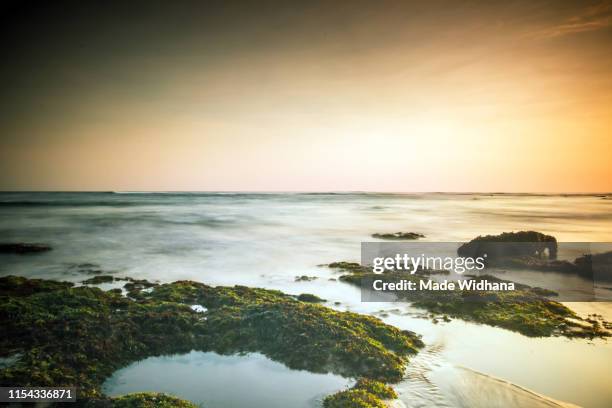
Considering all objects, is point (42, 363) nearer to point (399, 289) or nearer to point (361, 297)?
point (361, 297)

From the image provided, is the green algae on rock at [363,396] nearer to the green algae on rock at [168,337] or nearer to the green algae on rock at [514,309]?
the green algae on rock at [168,337]

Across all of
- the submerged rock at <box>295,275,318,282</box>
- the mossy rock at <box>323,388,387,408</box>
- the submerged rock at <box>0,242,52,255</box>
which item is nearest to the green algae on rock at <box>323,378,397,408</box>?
the mossy rock at <box>323,388,387,408</box>

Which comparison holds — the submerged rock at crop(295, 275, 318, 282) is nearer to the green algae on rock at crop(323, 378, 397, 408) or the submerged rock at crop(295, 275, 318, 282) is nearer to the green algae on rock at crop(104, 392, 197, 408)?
the green algae on rock at crop(323, 378, 397, 408)

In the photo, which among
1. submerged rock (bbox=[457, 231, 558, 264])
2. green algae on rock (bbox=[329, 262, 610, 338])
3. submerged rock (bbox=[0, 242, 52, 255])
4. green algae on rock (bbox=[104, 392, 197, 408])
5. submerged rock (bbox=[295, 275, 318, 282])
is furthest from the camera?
submerged rock (bbox=[0, 242, 52, 255])

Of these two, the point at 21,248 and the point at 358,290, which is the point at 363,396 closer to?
the point at 358,290

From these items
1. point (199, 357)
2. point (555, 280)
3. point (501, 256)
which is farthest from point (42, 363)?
point (501, 256)

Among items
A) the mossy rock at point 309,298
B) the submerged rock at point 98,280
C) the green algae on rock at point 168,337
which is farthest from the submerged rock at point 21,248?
the mossy rock at point 309,298

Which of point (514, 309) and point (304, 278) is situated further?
point (304, 278)

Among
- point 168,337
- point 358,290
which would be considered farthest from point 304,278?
point 168,337
